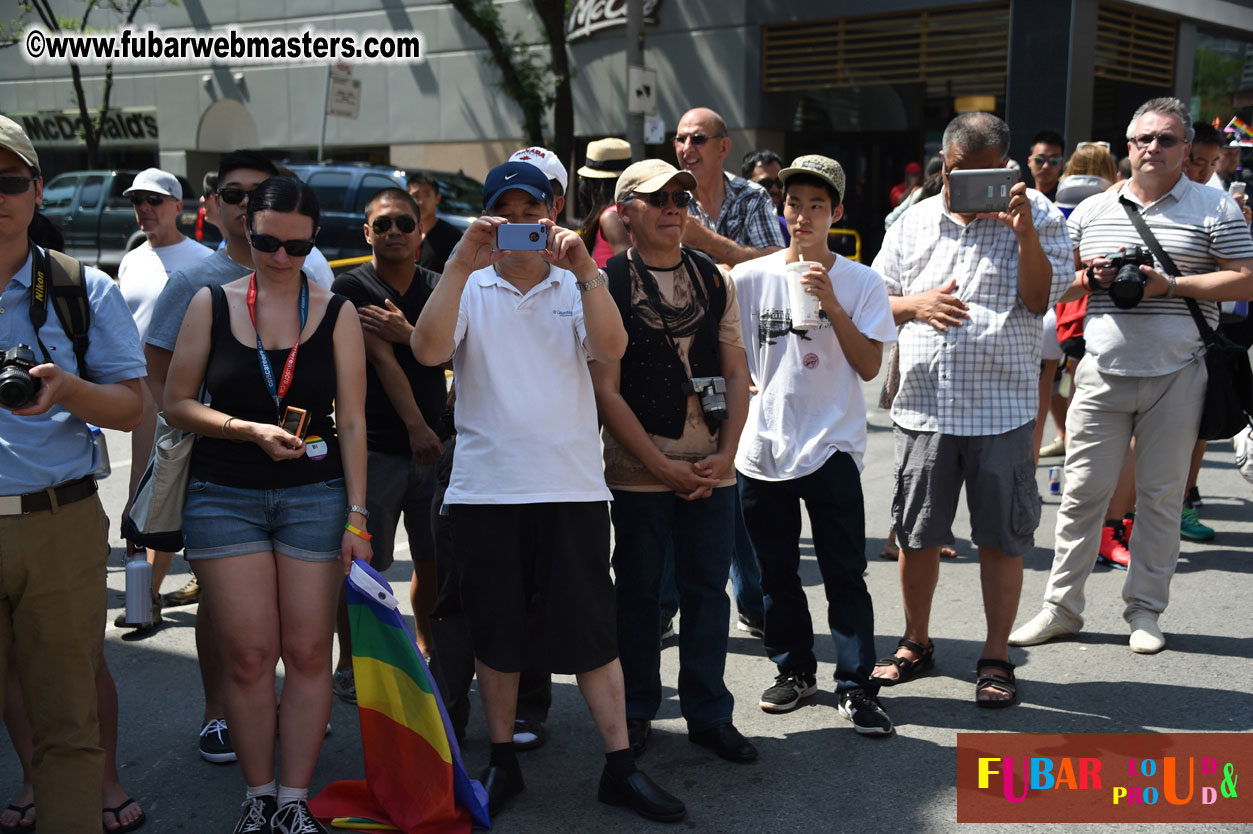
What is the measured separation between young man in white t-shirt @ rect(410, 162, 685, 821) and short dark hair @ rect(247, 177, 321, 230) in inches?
19.8

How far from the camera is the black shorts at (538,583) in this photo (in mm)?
3641

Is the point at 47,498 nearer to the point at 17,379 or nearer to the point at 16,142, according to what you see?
the point at 17,379

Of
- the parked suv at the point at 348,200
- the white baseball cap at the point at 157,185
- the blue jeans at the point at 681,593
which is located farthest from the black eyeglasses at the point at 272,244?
the parked suv at the point at 348,200

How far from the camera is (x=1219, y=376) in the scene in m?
5.00

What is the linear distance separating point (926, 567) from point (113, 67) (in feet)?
95.1

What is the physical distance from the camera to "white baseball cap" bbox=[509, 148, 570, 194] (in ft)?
11.9

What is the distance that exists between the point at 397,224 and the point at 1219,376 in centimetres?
350

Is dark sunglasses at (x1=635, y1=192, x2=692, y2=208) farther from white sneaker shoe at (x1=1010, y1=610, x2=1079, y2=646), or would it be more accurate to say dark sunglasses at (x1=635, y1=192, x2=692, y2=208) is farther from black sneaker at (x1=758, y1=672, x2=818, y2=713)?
white sneaker shoe at (x1=1010, y1=610, x2=1079, y2=646)

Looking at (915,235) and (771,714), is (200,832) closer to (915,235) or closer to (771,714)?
(771,714)

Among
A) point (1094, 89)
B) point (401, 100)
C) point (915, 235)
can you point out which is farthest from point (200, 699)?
point (401, 100)

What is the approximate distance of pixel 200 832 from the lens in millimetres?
3609

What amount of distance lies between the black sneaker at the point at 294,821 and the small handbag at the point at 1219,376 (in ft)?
13.0

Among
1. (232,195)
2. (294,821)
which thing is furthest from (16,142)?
(294,821)

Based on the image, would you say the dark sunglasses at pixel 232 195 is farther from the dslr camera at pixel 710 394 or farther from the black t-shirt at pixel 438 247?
the dslr camera at pixel 710 394
